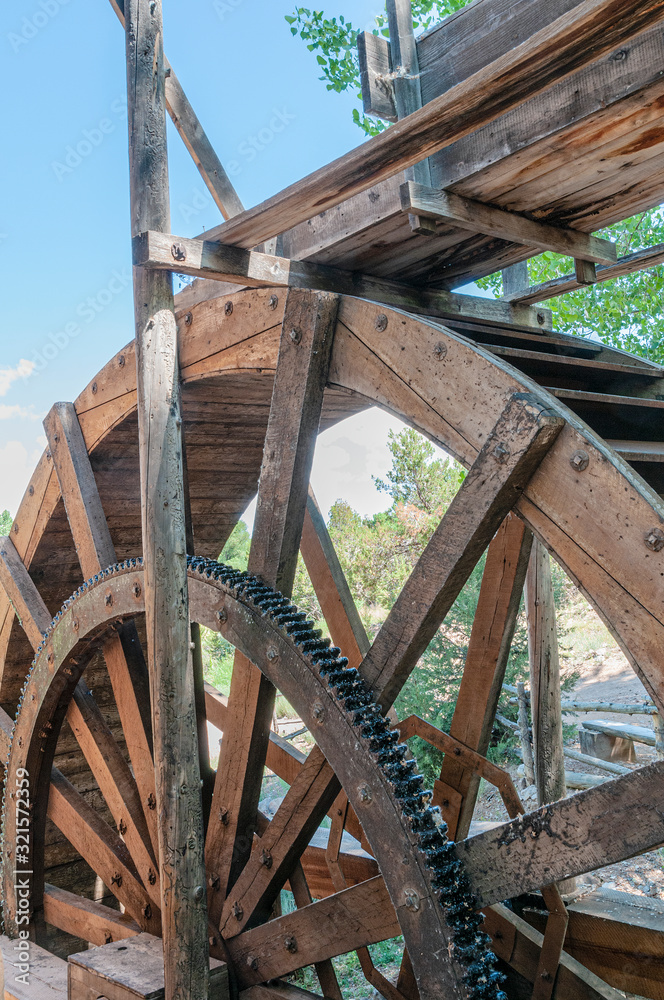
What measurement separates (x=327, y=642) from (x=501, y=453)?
2.91 feet

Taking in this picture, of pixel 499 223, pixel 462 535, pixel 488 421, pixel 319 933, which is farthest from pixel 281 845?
pixel 499 223

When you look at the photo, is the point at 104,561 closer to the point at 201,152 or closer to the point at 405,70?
the point at 201,152

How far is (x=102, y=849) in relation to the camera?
3.85 meters

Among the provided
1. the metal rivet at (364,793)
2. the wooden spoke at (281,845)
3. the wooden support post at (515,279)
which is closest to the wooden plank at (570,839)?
the metal rivet at (364,793)

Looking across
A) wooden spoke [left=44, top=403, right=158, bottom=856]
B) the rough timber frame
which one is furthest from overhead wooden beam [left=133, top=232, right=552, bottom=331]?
wooden spoke [left=44, top=403, right=158, bottom=856]

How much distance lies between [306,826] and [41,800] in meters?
2.09

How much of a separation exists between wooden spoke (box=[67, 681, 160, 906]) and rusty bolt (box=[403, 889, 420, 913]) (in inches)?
66.5

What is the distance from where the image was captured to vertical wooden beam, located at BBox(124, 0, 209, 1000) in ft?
8.82

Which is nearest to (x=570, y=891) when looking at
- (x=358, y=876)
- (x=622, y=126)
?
(x=358, y=876)

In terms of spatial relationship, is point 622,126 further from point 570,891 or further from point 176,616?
point 570,891

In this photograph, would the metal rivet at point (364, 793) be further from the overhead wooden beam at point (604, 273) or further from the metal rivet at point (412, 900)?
the overhead wooden beam at point (604, 273)

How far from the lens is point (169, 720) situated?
2752 millimetres

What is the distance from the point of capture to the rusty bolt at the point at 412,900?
212 centimetres

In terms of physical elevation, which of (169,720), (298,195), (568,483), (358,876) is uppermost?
(298,195)
